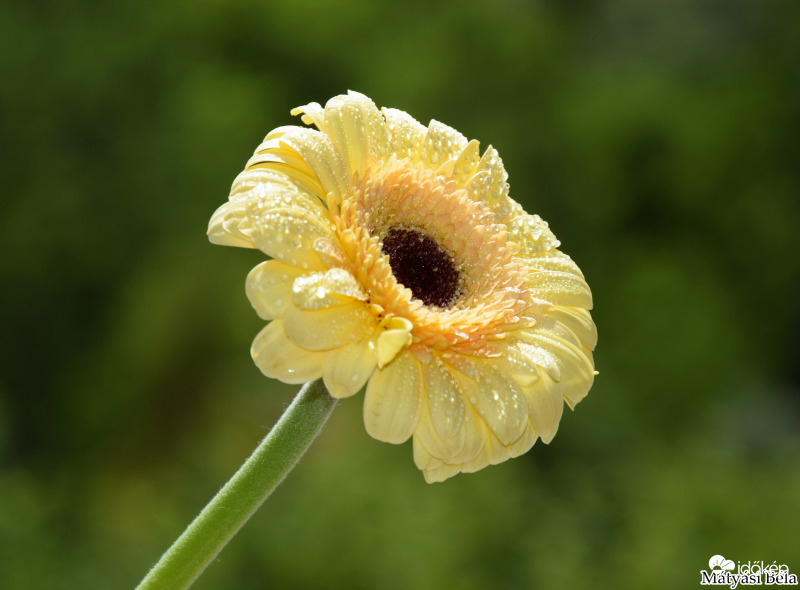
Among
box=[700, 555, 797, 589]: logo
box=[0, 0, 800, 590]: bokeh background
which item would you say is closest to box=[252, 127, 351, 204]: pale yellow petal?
box=[700, 555, 797, 589]: logo

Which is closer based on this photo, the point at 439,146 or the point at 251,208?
the point at 251,208

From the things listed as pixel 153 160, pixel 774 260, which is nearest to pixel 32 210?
pixel 153 160

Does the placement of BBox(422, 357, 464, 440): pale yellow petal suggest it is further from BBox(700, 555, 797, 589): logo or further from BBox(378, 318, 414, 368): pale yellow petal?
BBox(700, 555, 797, 589): logo

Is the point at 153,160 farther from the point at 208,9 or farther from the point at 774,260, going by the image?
the point at 774,260

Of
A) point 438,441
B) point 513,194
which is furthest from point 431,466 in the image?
point 513,194

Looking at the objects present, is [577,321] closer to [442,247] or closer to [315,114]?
[442,247]

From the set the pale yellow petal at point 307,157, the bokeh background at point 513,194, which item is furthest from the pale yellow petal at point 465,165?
the bokeh background at point 513,194
